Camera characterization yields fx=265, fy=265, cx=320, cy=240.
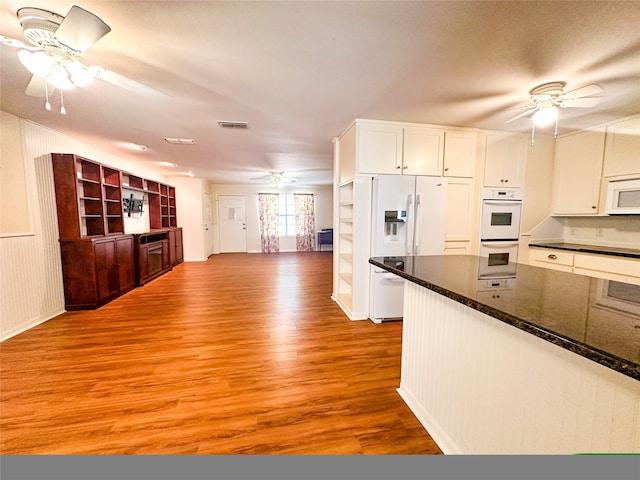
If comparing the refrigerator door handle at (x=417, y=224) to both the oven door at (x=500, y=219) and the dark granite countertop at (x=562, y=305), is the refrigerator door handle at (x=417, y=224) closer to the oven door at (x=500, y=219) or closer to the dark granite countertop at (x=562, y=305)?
the oven door at (x=500, y=219)

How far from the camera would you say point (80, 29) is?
4.26 feet

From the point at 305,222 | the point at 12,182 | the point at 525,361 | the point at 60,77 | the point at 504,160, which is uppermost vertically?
the point at 60,77

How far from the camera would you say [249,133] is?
3.31m

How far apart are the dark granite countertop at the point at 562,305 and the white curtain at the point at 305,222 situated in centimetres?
728

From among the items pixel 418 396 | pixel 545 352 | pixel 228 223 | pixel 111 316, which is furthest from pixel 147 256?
pixel 545 352

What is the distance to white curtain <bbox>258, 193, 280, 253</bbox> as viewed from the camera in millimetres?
8398

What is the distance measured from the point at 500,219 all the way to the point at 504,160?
742 millimetres

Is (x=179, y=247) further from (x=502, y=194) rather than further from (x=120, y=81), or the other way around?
(x=502, y=194)

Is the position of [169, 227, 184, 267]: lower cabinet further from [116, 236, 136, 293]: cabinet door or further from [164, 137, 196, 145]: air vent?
[164, 137, 196, 145]: air vent

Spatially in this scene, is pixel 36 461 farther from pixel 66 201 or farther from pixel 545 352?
pixel 66 201

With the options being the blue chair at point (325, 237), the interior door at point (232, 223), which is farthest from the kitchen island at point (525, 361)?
the interior door at point (232, 223)

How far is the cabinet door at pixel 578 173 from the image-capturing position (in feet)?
10.2

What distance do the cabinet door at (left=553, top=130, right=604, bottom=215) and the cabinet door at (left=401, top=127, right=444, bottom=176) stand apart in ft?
5.57

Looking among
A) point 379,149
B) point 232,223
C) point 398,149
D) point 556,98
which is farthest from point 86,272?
point 556,98
